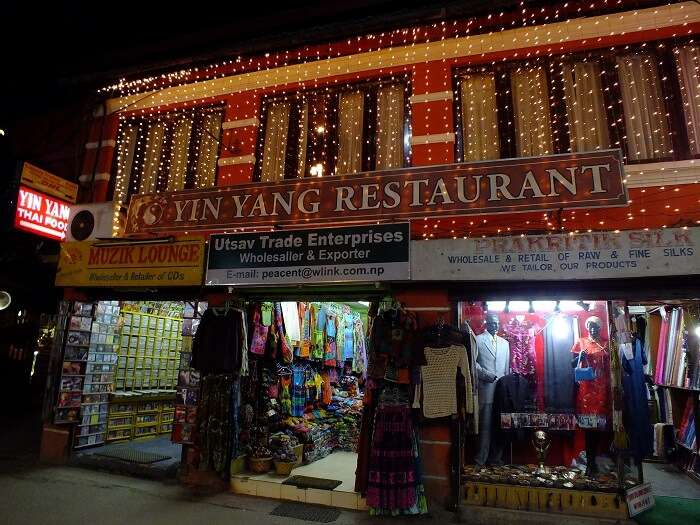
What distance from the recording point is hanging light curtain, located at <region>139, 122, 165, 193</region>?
9523 millimetres

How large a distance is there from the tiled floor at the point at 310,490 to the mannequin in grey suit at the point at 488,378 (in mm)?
1996

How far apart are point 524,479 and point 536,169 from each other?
164 inches

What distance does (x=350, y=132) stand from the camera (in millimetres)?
8430

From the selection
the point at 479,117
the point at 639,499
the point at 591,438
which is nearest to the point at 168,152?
the point at 479,117

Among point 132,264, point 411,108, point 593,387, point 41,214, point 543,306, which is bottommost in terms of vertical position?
point 593,387

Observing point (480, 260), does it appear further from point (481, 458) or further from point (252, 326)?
point (252, 326)

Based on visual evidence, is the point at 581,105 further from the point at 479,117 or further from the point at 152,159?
the point at 152,159

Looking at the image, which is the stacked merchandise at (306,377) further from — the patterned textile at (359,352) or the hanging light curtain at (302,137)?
the hanging light curtain at (302,137)

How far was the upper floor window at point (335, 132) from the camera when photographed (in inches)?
323

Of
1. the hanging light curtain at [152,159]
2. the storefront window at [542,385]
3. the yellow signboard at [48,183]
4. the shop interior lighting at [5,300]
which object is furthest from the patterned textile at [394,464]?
the shop interior lighting at [5,300]

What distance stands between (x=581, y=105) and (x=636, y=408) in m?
4.76

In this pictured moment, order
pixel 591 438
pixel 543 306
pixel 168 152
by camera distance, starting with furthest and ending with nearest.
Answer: pixel 168 152, pixel 543 306, pixel 591 438

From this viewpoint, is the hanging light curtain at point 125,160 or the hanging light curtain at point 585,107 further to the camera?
the hanging light curtain at point 125,160

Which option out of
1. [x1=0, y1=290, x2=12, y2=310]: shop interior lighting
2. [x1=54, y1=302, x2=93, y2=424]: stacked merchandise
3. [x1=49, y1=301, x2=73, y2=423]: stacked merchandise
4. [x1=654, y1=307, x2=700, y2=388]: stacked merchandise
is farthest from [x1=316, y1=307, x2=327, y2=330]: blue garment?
[x1=0, y1=290, x2=12, y2=310]: shop interior lighting
